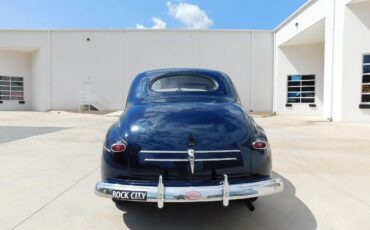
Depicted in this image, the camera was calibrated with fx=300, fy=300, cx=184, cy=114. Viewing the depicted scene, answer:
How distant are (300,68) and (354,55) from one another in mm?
6907

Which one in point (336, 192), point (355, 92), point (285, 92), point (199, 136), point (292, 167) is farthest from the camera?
point (285, 92)

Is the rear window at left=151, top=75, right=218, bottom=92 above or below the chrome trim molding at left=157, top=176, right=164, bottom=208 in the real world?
above

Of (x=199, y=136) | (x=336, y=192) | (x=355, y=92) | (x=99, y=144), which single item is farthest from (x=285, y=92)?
(x=199, y=136)

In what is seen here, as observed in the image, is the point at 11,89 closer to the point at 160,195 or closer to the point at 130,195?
the point at 130,195

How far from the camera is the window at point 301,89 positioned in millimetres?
20625

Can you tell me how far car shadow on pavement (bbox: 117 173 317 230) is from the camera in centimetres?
318

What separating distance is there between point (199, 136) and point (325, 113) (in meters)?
14.9

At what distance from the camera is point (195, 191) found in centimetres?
266

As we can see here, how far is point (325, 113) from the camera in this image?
Result: 1591cm

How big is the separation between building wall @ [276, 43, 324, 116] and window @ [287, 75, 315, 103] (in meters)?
0.26

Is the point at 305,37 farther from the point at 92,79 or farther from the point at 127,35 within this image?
the point at 92,79

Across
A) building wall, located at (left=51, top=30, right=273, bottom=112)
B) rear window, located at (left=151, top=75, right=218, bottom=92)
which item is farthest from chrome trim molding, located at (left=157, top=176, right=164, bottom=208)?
building wall, located at (left=51, top=30, right=273, bottom=112)

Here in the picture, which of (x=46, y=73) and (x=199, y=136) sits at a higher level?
(x=46, y=73)

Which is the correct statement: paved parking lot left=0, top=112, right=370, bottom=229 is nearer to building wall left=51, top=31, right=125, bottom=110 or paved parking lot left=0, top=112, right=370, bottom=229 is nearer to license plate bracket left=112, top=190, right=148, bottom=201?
license plate bracket left=112, top=190, right=148, bottom=201
